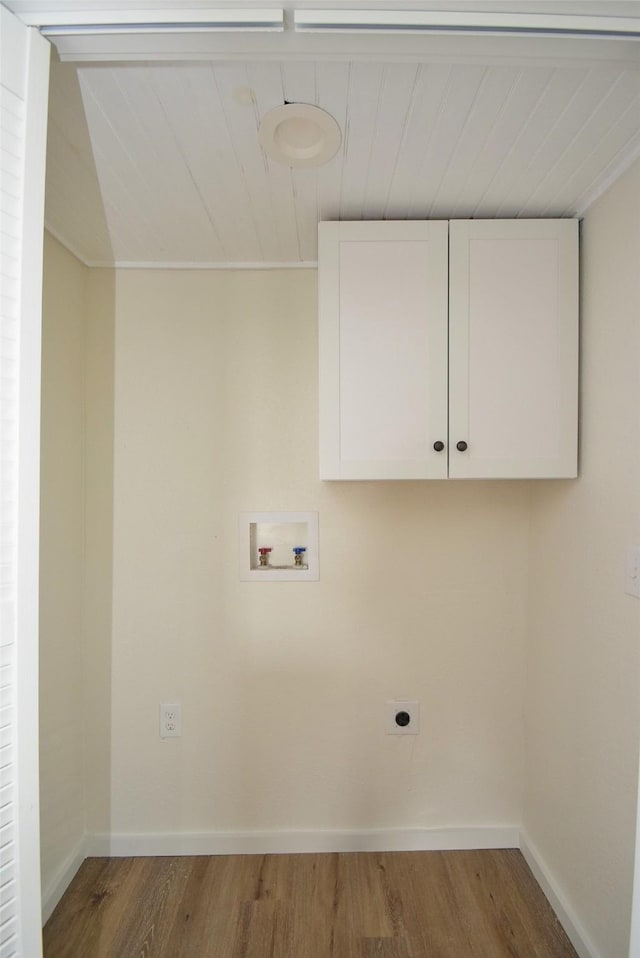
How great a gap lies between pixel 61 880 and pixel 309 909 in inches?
33.0

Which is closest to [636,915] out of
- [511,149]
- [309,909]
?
[309,909]

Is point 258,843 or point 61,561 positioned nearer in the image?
point 61,561

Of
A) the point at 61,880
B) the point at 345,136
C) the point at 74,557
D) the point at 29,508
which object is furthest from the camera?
the point at 74,557

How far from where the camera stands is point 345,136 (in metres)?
1.12

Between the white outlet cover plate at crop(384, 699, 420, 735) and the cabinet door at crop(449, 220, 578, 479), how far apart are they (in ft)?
A: 3.10

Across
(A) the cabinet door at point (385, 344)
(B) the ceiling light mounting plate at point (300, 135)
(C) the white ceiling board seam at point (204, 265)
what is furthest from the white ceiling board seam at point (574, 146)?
(C) the white ceiling board seam at point (204, 265)

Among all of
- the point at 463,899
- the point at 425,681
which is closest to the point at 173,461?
the point at 425,681

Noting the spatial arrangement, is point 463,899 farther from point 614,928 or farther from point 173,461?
point 173,461

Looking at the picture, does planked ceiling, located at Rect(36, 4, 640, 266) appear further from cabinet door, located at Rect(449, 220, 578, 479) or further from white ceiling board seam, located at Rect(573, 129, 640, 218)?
cabinet door, located at Rect(449, 220, 578, 479)

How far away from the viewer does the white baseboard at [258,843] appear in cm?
180

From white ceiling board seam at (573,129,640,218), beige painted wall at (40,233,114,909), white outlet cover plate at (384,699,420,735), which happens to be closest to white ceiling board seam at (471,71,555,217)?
white ceiling board seam at (573,129,640,218)

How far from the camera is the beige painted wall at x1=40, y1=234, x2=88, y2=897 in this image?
1.57 metres

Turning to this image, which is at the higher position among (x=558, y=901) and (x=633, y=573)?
(x=633, y=573)

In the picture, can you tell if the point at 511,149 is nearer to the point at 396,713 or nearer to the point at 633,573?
the point at 633,573
